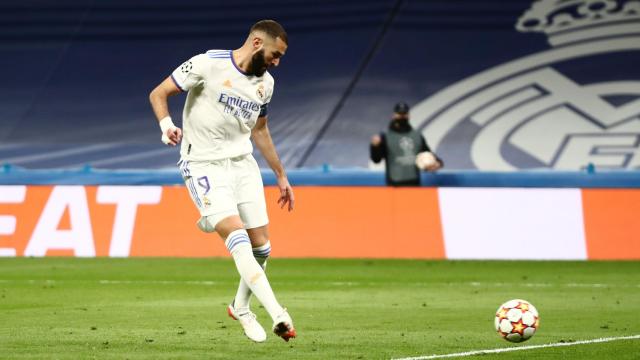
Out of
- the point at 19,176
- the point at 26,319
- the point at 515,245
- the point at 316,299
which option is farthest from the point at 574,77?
the point at 26,319

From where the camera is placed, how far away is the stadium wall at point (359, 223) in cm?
1870

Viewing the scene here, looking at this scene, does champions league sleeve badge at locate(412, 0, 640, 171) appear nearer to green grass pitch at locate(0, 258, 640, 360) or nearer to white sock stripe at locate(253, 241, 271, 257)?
green grass pitch at locate(0, 258, 640, 360)

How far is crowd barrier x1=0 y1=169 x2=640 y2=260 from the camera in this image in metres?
18.7

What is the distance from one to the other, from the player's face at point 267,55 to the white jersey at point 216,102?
3.6 inches

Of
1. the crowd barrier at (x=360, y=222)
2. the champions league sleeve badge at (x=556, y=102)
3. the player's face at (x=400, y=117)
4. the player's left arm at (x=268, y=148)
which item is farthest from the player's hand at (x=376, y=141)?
the player's left arm at (x=268, y=148)

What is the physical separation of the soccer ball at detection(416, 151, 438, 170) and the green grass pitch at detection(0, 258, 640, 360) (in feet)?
6.69

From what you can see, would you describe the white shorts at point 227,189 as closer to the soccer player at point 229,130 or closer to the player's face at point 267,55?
the soccer player at point 229,130

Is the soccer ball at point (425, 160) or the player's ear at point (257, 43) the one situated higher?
the soccer ball at point (425, 160)

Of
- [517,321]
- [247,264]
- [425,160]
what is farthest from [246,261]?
[425,160]

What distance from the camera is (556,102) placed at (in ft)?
85.3

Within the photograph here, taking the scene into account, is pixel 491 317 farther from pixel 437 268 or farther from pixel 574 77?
pixel 574 77

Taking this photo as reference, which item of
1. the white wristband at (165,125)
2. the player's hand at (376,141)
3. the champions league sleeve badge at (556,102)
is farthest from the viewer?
the champions league sleeve badge at (556,102)

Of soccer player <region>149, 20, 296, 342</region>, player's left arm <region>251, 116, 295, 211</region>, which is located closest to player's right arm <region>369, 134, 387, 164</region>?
player's left arm <region>251, 116, 295, 211</region>

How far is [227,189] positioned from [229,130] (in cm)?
42
